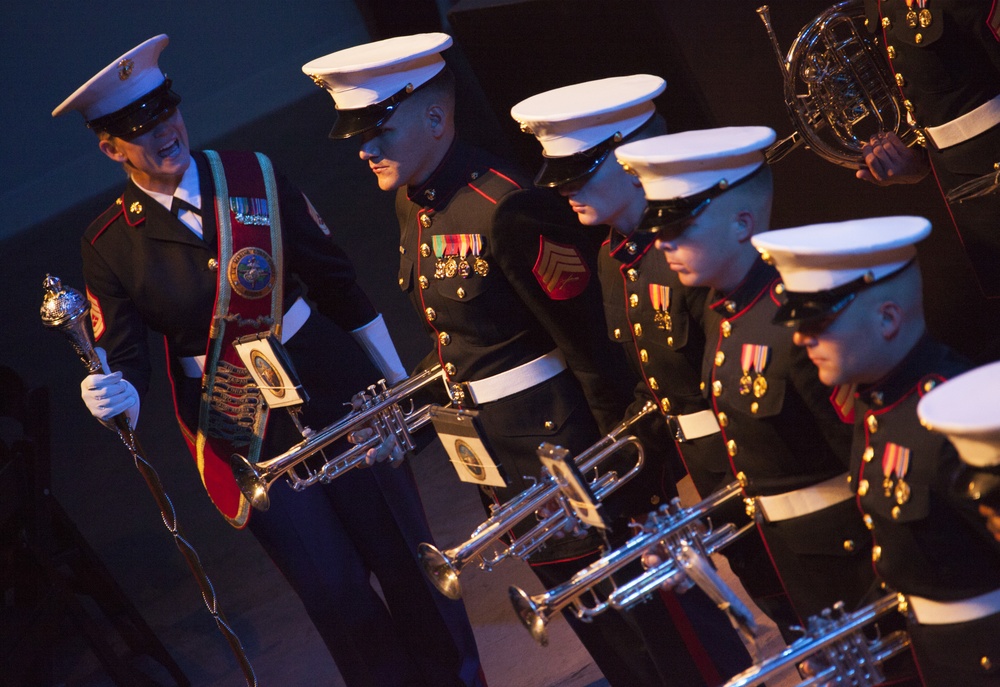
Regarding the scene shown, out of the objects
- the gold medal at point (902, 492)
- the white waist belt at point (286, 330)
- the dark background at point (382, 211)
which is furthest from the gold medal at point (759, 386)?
the white waist belt at point (286, 330)

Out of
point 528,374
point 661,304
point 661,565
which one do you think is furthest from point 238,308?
point 661,565

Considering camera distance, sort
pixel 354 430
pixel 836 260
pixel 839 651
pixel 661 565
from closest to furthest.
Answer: pixel 836 260
pixel 839 651
pixel 661 565
pixel 354 430

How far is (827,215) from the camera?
321cm

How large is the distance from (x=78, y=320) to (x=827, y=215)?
1939mm

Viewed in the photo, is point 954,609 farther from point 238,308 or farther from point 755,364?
point 238,308

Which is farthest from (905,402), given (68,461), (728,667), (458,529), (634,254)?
(68,461)

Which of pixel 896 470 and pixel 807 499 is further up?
pixel 896 470

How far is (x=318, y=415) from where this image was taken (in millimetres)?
3129

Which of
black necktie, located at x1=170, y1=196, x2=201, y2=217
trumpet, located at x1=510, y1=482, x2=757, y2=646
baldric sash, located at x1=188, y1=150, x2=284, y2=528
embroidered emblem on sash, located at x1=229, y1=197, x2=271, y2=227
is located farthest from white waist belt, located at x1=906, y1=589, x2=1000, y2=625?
black necktie, located at x1=170, y1=196, x2=201, y2=217

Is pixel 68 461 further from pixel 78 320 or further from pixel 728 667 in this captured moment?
pixel 728 667

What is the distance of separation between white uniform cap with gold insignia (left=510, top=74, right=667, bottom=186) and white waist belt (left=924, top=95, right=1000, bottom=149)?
64cm

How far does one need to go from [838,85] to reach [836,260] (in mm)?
1149

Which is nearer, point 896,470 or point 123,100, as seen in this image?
point 896,470

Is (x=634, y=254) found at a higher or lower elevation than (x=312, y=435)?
higher
